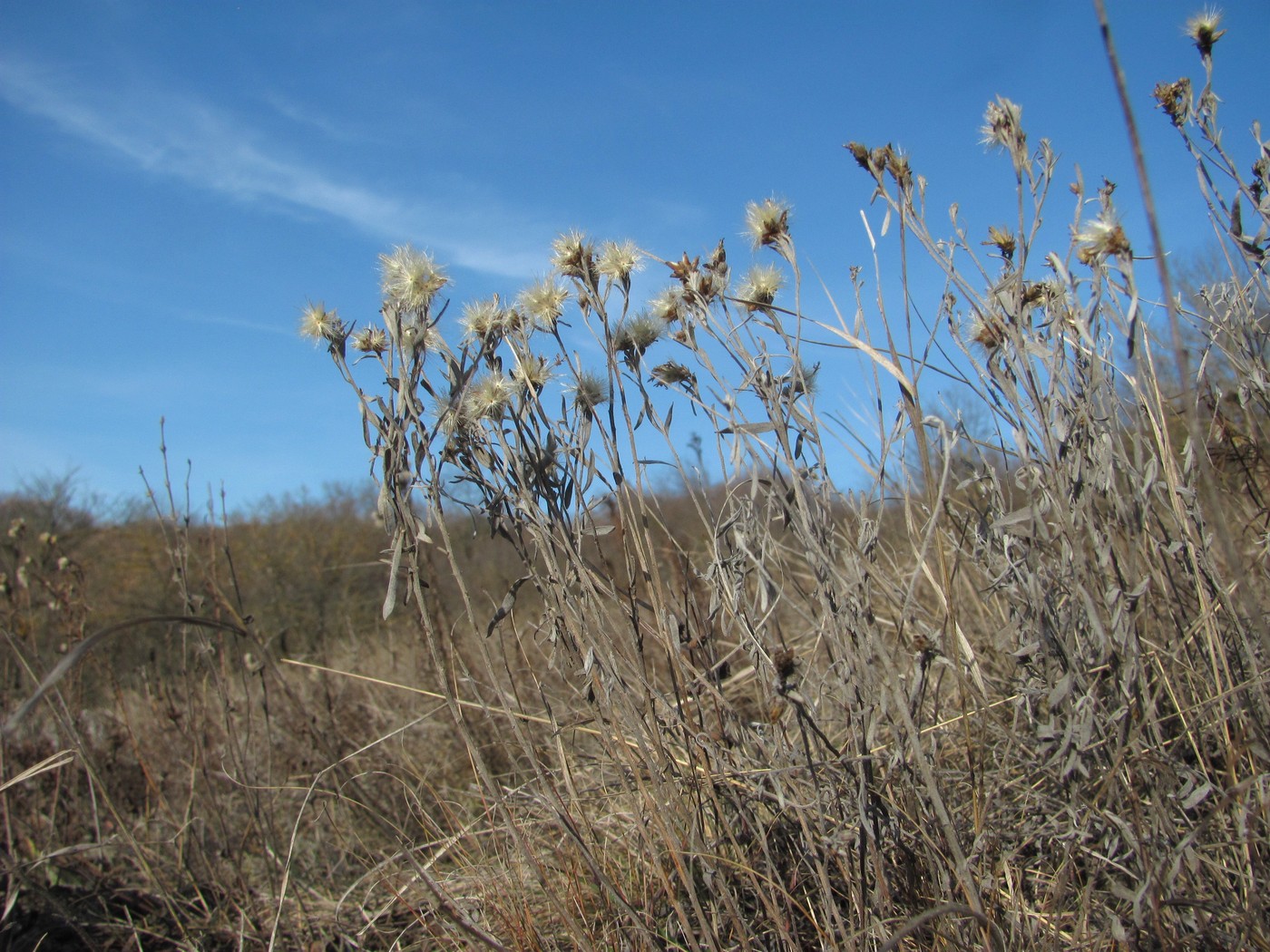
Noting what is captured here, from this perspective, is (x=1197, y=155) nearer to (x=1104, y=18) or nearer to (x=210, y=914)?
(x=1104, y=18)

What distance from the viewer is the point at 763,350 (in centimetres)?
145

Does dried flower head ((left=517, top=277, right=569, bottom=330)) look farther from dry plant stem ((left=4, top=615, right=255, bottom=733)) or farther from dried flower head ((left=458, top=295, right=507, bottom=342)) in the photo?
dry plant stem ((left=4, top=615, right=255, bottom=733))

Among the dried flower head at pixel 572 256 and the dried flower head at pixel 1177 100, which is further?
the dried flower head at pixel 1177 100

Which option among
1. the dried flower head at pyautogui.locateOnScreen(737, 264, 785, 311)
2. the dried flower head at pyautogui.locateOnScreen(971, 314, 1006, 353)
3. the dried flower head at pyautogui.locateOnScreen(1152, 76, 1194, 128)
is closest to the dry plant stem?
the dried flower head at pyautogui.locateOnScreen(737, 264, 785, 311)

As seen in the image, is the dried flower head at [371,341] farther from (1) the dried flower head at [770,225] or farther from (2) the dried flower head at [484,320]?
(1) the dried flower head at [770,225]

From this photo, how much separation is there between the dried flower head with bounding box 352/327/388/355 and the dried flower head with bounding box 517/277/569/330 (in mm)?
313

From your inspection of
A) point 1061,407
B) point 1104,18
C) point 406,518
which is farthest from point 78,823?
point 1104,18

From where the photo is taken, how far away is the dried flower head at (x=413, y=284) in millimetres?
1559

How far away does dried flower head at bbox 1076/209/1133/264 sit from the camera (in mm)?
1355

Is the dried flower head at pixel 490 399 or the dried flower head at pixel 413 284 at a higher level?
the dried flower head at pixel 413 284

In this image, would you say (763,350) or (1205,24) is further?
(1205,24)

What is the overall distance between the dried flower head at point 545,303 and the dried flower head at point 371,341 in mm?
313

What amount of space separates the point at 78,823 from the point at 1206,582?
4.56m

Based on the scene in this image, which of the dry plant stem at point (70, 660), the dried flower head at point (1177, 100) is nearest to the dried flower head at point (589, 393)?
the dry plant stem at point (70, 660)
